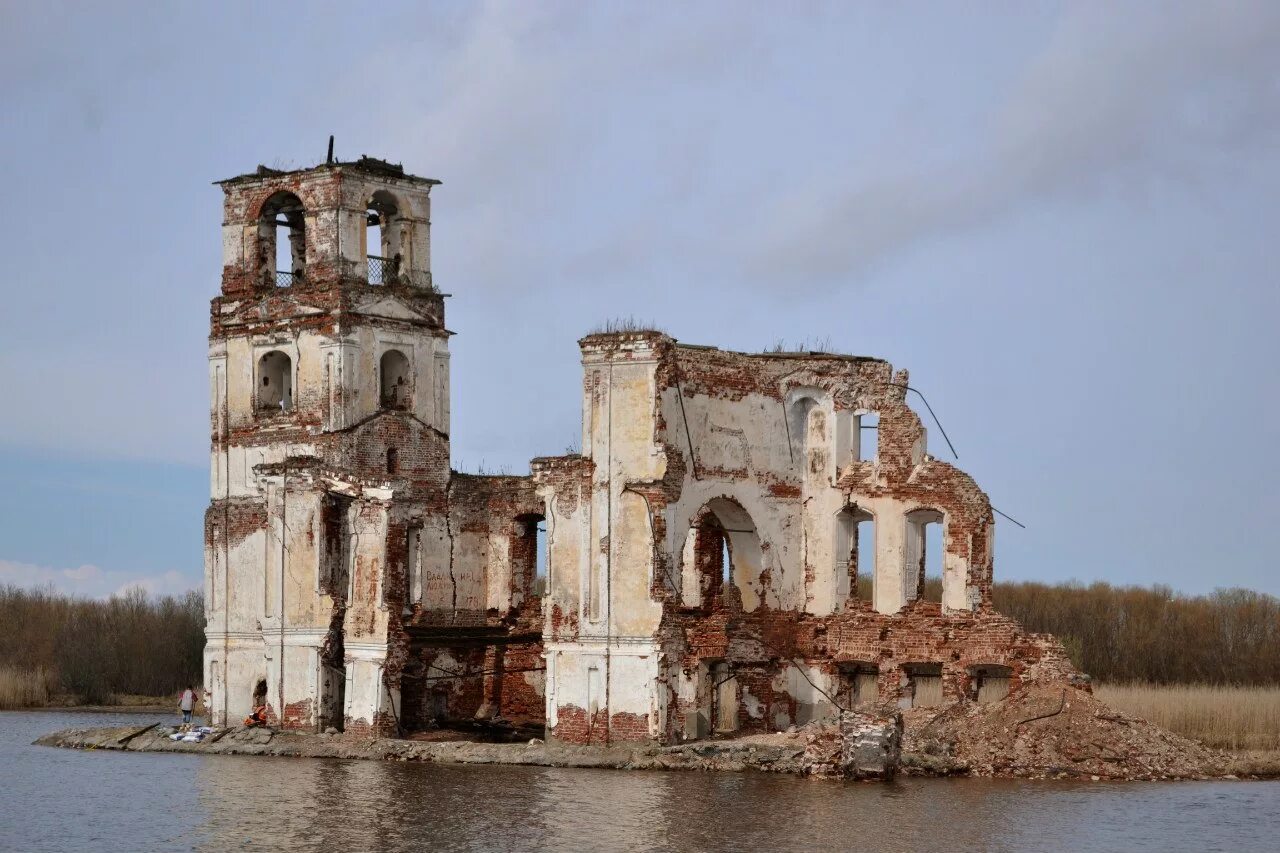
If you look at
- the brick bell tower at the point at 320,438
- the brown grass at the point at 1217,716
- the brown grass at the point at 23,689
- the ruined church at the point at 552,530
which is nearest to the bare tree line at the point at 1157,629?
the brown grass at the point at 1217,716

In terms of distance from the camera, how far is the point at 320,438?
34.6m

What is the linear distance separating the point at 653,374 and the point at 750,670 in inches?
197

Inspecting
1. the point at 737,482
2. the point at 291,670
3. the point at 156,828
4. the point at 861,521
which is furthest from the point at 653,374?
the point at 156,828

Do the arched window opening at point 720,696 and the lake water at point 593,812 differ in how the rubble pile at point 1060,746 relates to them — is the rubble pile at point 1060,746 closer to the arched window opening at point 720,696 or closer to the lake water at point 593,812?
the lake water at point 593,812

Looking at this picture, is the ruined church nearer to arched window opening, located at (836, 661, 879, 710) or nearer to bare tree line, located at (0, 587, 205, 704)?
arched window opening, located at (836, 661, 879, 710)

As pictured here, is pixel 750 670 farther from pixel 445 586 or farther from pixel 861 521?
pixel 445 586

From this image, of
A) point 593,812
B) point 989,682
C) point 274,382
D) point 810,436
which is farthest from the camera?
point 274,382

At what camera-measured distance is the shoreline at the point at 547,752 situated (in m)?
28.7

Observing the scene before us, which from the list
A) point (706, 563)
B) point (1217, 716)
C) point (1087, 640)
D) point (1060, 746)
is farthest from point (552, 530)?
point (1087, 640)

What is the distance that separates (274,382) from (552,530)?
22.8 ft

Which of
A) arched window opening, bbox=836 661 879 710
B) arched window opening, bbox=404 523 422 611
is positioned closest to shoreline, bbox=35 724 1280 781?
arched window opening, bbox=836 661 879 710

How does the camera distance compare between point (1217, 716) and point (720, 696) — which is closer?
point (1217, 716)

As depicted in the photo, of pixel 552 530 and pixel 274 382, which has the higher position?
pixel 274 382

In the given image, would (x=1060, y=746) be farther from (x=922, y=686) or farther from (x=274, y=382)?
(x=274, y=382)
